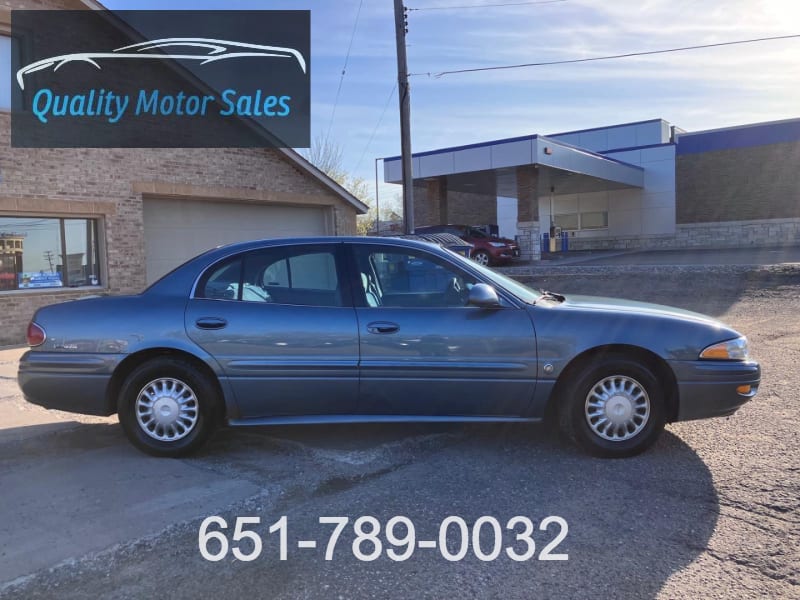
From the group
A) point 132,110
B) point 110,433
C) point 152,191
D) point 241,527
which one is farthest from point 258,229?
point 241,527

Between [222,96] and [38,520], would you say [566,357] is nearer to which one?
[38,520]

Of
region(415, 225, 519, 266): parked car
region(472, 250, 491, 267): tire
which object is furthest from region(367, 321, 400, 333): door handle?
region(472, 250, 491, 267): tire

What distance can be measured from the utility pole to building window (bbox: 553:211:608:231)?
20848mm

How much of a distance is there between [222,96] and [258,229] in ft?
9.40

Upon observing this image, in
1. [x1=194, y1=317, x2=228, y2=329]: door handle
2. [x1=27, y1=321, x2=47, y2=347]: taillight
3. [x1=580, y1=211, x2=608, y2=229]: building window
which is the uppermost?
[x1=580, y1=211, x2=608, y2=229]: building window

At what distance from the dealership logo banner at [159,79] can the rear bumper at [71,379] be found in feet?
24.0

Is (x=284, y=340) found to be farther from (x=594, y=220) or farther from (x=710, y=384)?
(x=594, y=220)

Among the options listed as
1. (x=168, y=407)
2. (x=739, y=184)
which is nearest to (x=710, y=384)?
→ (x=168, y=407)

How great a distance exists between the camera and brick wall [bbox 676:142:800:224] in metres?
27.8

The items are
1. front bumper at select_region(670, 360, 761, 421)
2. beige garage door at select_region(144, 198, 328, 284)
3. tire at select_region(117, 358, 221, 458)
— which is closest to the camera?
front bumper at select_region(670, 360, 761, 421)

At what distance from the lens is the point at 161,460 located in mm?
4527

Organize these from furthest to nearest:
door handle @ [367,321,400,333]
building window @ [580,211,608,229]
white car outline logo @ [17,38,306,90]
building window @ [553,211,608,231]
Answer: building window @ [553,211,608,231] → building window @ [580,211,608,229] → white car outline logo @ [17,38,306,90] → door handle @ [367,321,400,333]

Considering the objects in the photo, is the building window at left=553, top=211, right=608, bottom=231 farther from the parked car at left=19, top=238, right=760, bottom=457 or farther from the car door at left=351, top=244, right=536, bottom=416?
the car door at left=351, top=244, right=536, bottom=416

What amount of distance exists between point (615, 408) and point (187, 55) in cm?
1166
